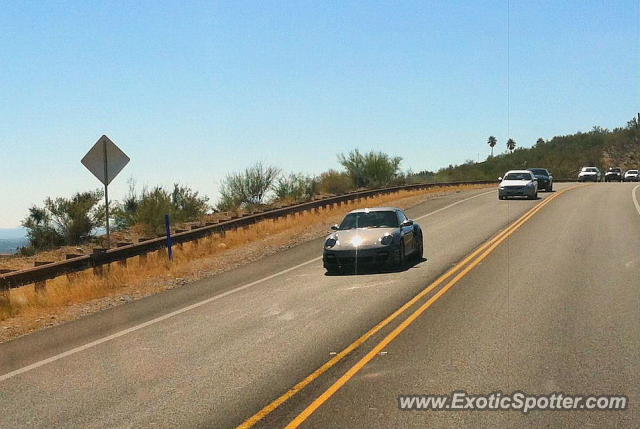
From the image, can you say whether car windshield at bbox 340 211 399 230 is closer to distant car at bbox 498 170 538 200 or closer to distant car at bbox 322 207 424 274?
distant car at bbox 322 207 424 274

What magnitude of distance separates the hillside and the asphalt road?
299ft

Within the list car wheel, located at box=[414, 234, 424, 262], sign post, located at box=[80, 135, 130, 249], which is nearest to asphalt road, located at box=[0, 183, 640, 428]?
car wheel, located at box=[414, 234, 424, 262]

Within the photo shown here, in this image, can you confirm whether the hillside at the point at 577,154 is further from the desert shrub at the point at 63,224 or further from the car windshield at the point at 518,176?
the desert shrub at the point at 63,224

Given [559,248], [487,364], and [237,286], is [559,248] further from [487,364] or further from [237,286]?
[487,364]

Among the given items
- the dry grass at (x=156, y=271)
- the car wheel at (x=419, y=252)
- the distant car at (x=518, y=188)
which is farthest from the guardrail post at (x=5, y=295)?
the distant car at (x=518, y=188)

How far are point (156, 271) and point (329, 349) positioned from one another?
10045mm

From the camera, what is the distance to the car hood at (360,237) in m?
17.0

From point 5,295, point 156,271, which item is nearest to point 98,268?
point 156,271

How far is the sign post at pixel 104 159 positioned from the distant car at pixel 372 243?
5.09 meters

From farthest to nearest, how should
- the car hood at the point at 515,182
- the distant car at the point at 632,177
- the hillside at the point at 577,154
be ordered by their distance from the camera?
the hillside at the point at 577,154
the distant car at the point at 632,177
the car hood at the point at 515,182

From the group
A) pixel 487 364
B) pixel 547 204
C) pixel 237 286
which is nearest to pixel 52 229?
pixel 237 286

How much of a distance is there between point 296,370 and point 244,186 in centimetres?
3310

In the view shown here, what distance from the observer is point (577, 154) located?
122688 mm

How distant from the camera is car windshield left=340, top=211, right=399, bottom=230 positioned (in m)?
18.3
